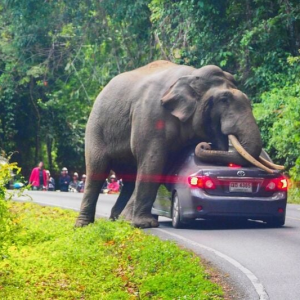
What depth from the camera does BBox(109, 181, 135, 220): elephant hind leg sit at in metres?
18.8

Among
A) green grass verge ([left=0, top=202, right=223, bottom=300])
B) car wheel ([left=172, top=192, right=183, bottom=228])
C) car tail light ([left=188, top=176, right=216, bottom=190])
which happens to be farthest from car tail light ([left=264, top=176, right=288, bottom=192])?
green grass verge ([left=0, top=202, right=223, bottom=300])

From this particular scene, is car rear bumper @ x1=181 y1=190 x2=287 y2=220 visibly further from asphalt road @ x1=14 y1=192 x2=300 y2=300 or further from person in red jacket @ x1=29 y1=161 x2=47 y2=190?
person in red jacket @ x1=29 y1=161 x2=47 y2=190

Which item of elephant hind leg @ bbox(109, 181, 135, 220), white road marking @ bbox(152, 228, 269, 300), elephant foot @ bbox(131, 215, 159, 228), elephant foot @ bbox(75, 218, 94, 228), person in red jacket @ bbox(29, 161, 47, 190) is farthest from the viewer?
person in red jacket @ bbox(29, 161, 47, 190)

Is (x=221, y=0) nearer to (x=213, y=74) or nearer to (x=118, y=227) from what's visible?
(x=213, y=74)

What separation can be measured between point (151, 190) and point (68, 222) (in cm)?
258

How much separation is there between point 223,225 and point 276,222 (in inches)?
38.2

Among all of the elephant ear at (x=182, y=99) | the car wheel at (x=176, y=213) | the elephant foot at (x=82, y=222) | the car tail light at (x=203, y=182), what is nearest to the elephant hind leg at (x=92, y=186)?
the elephant foot at (x=82, y=222)

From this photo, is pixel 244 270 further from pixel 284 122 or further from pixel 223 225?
pixel 284 122

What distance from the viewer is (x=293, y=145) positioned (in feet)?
95.0

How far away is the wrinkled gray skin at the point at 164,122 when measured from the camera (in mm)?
16844

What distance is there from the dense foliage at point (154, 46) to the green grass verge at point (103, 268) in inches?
526

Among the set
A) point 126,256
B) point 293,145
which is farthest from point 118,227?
point 293,145

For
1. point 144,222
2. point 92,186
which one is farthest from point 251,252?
point 92,186

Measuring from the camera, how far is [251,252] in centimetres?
1359
